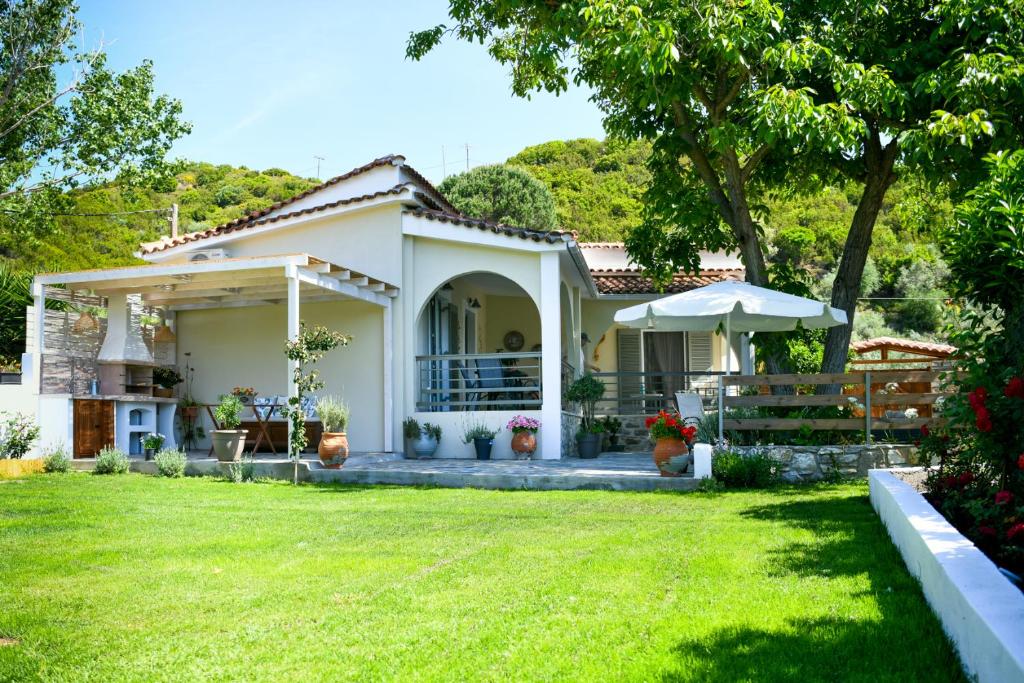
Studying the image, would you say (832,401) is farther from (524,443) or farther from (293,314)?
(293,314)

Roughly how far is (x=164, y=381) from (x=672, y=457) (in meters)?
8.94

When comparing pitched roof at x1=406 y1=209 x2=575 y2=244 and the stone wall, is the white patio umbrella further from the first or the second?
pitched roof at x1=406 y1=209 x2=575 y2=244

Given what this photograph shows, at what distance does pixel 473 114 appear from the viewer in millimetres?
28703

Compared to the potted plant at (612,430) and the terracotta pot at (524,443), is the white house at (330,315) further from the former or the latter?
the potted plant at (612,430)

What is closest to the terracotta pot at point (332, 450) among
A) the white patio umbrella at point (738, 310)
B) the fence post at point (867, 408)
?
the white patio umbrella at point (738, 310)

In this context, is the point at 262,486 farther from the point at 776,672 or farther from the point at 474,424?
the point at 776,672

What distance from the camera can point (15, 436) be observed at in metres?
11.7

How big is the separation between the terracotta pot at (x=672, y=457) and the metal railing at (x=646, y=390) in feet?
23.2

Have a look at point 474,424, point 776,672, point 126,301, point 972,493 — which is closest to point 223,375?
point 126,301

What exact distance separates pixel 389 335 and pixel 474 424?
6.69 ft

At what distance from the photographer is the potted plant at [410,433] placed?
44.6ft

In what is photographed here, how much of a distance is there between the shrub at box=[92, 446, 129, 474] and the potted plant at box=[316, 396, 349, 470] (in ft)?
8.81

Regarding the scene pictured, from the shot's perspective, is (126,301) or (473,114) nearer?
(126,301)

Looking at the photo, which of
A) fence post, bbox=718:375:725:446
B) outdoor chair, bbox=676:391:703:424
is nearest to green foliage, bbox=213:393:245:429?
outdoor chair, bbox=676:391:703:424
